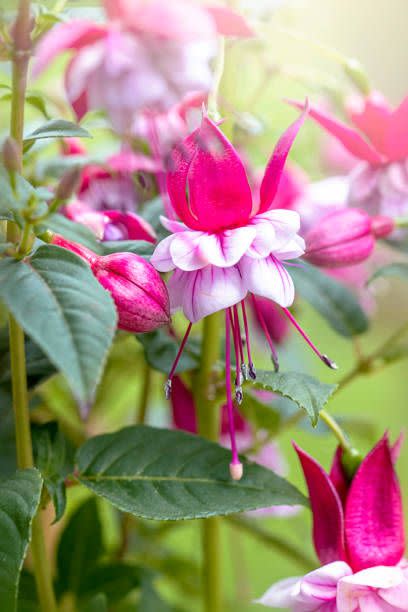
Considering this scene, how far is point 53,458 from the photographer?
47 centimetres

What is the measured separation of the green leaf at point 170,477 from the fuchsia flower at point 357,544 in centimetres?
2

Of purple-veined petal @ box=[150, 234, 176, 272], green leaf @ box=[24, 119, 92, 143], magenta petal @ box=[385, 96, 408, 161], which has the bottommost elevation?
purple-veined petal @ box=[150, 234, 176, 272]

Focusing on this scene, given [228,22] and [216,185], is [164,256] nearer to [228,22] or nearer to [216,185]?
[216,185]

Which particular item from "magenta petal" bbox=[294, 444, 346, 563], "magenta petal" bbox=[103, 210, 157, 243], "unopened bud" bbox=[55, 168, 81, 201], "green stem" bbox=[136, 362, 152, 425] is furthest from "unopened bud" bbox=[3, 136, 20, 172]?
"green stem" bbox=[136, 362, 152, 425]

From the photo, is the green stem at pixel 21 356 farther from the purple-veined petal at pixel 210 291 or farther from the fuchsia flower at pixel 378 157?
the fuchsia flower at pixel 378 157

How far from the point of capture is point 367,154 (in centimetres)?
57

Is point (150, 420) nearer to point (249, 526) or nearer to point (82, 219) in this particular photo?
point (249, 526)

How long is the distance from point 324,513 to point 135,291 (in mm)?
179

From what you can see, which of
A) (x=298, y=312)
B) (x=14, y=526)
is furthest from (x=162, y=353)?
(x=298, y=312)

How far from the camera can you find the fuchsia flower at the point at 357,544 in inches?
16.9

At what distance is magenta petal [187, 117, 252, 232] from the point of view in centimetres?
40

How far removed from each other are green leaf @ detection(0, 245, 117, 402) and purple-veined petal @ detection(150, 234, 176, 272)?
0.04 meters

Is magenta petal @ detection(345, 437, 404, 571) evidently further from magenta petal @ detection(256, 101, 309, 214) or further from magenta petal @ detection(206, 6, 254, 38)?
magenta petal @ detection(206, 6, 254, 38)

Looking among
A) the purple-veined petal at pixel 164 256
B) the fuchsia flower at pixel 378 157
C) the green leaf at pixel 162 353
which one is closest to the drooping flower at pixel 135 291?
the purple-veined petal at pixel 164 256
